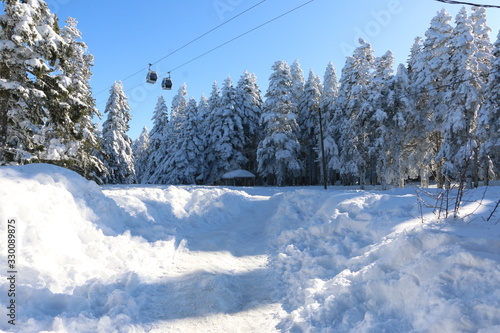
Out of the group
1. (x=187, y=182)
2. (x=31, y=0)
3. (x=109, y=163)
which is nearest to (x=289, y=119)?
(x=187, y=182)

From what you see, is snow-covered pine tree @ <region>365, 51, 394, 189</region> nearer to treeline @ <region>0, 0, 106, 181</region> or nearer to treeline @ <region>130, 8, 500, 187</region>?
treeline @ <region>130, 8, 500, 187</region>

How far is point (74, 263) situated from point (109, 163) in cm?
2654

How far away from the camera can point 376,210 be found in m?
7.70

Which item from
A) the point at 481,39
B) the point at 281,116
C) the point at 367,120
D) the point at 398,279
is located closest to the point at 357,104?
the point at 367,120

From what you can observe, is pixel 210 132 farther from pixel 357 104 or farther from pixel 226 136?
pixel 357 104

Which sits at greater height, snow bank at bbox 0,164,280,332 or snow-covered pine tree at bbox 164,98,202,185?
snow-covered pine tree at bbox 164,98,202,185

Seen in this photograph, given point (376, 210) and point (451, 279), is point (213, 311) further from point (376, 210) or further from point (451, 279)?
point (376, 210)

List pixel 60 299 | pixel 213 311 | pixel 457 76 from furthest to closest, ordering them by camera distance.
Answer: pixel 457 76, pixel 213 311, pixel 60 299

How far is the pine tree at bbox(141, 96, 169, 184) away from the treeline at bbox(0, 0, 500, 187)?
0.62 ft

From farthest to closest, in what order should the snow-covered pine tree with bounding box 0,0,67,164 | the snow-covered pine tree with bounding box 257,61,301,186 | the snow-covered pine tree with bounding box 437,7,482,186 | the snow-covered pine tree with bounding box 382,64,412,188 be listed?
the snow-covered pine tree with bounding box 257,61,301,186
the snow-covered pine tree with bounding box 382,64,412,188
the snow-covered pine tree with bounding box 437,7,482,186
the snow-covered pine tree with bounding box 0,0,67,164

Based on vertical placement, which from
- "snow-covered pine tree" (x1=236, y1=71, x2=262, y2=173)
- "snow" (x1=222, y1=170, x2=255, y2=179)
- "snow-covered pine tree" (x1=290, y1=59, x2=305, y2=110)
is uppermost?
"snow-covered pine tree" (x1=290, y1=59, x2=305, y2=110)

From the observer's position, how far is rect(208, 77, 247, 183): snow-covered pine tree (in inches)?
1337

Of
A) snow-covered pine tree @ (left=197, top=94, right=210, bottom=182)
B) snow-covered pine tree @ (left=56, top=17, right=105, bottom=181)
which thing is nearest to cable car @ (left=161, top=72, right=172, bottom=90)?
snow-covered pine tree @ (left=56, top=17, right=105, bottom=181)

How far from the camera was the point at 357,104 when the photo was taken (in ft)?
85.7
